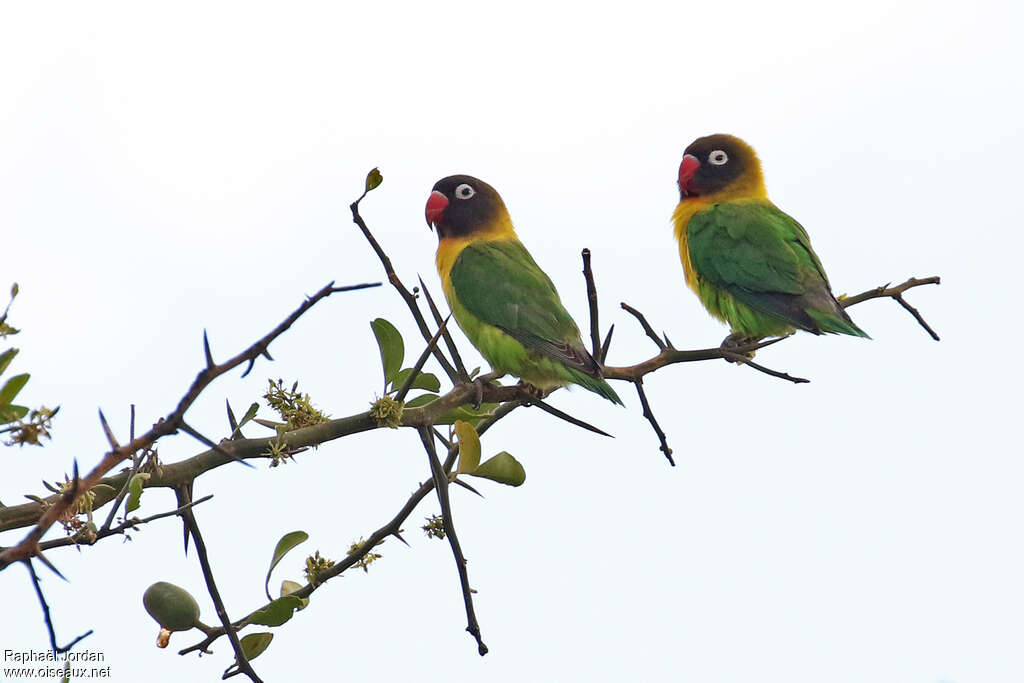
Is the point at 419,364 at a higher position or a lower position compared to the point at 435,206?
lower

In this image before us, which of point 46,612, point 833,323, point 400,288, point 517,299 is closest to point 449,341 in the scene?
point 400,288

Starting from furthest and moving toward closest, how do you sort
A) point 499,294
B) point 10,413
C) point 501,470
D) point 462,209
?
1. point 462,209
2. point 499,294
3. point 501,470
4. point 10,413

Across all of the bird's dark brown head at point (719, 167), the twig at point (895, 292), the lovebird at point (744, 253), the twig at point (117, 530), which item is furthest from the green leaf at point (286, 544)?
the bird's dark brown head at point (719, 167)

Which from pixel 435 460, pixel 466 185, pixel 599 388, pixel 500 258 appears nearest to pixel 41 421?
pixel 435 460

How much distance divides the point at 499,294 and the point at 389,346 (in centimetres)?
288

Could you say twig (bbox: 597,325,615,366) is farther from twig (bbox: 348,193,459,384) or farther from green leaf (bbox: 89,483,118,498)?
green leaf (bbox: 89,483,118,498)

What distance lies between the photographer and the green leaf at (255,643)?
258cm

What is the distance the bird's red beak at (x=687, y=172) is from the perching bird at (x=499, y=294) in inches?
55.8

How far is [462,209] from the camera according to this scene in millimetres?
6887

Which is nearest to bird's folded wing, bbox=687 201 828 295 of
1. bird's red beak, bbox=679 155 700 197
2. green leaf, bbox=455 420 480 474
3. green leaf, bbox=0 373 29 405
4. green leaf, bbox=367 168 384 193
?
bird's red beak, bbox=679 155 700 197

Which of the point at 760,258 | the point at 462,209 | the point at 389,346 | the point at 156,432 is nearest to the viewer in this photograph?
the point at 156,432

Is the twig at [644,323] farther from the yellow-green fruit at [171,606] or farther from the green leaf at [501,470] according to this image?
the yellow-green fruit at [171,606]

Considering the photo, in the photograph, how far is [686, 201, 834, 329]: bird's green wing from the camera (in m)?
6.42

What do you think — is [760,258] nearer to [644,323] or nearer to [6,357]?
[644,323]
